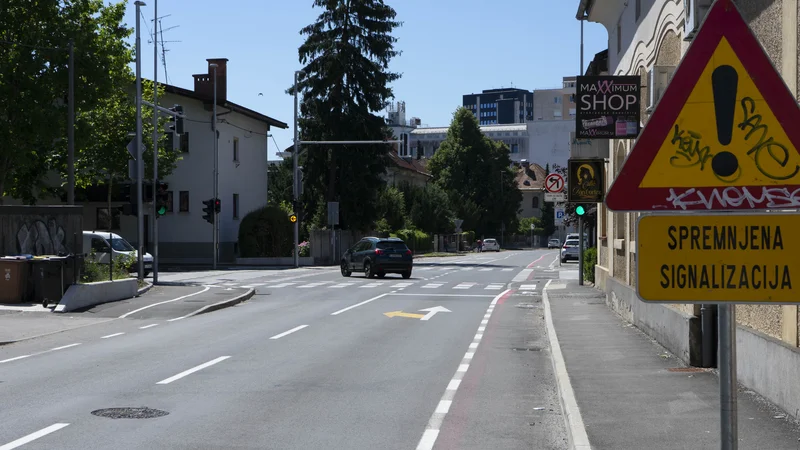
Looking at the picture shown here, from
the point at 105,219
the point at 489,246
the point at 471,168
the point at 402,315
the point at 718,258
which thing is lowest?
the point at 402,315

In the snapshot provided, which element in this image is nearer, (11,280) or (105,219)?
(11,280)

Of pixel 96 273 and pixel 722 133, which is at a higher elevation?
pixel 722 133

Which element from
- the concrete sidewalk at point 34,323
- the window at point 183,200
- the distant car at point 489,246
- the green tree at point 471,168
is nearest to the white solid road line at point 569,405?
the concrete sidewalk at point 34,323

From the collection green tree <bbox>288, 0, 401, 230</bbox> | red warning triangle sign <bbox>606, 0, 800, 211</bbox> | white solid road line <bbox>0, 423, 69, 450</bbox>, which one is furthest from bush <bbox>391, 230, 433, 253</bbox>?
red warning triangle sign <bbox>606, 0, 800, 211</bbox>

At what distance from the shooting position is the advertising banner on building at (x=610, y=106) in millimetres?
15664

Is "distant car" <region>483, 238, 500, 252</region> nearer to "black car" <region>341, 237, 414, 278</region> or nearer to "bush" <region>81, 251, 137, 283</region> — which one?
"black car" <region>341, 237, 414, 278</region>

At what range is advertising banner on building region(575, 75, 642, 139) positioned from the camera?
15.7m

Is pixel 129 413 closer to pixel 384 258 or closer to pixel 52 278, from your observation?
pixel 52 278

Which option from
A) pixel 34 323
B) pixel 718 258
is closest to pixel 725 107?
pixel 718 258

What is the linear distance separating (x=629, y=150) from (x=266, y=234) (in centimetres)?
4810

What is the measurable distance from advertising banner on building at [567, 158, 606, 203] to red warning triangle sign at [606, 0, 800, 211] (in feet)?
67.6

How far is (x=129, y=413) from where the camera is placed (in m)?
9.10

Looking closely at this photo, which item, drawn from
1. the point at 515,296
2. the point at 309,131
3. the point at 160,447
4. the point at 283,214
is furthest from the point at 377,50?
the point at 160,447

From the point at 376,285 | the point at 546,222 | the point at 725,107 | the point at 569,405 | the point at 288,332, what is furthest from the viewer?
the point at 546,222
